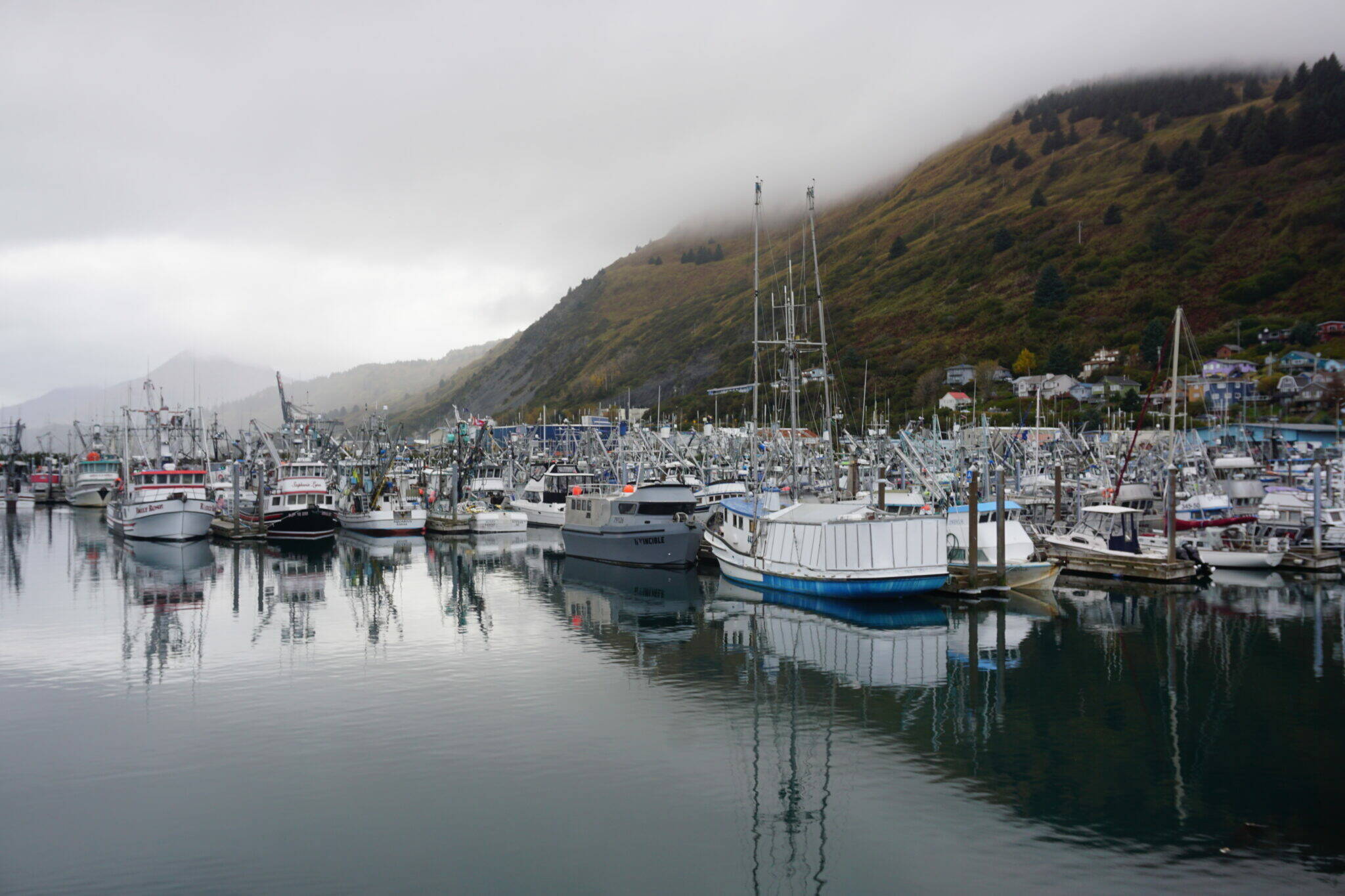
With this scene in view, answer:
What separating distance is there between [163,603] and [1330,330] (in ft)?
417

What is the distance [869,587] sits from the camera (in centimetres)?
3444

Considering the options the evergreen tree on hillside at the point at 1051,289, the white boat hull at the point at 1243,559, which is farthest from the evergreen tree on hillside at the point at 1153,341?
the white boat hull at the point at 1243,559

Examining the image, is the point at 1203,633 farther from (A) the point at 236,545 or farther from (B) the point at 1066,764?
(A) the point at 236,545

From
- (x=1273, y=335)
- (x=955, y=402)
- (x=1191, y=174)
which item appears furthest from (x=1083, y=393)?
(x=1191, y=174)

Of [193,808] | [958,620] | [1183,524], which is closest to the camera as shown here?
[193,808]

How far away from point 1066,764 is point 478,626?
21.0 metres

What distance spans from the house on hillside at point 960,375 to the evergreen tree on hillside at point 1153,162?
2892 inches

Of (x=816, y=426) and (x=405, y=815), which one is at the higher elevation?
(x=816, y=426)

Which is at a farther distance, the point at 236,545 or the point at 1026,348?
the point at 1026,348

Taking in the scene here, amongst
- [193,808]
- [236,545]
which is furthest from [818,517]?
[236,545]

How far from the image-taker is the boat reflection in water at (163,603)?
28.5 meters

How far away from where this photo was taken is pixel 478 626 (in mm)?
33469

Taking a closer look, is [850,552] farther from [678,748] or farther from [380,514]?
[380,514]

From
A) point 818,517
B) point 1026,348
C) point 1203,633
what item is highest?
point 1026,348
